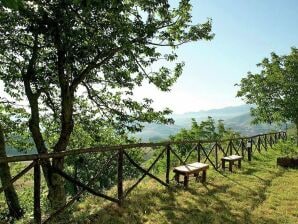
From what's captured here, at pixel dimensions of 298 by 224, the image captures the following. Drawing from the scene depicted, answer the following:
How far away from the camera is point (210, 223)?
884 cm

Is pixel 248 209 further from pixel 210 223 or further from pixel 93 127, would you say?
pixel 93 127

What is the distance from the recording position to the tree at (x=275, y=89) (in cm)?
3542

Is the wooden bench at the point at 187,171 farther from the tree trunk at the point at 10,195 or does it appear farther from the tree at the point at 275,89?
the tree at the point at 275,89

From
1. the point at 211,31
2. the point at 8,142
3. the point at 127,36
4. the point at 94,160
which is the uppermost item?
the point at 211,31

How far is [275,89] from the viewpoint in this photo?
37.5m

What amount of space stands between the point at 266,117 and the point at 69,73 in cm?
2872

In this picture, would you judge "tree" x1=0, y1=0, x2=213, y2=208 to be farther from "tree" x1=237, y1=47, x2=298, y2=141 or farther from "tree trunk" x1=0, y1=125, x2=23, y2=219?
"tree" x1=237, y1=47, x2=298, y2=141

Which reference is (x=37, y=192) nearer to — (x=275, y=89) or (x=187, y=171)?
(x=187, y=171)

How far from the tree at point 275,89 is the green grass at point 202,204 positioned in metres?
21.8

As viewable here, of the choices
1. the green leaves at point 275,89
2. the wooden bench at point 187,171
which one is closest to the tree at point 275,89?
the green leaves at point 275,89

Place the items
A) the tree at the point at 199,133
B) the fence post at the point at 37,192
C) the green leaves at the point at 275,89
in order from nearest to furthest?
the fence post at the point at 37,192, the green leaves at the point at 275,89, the tree at the point at 199,133

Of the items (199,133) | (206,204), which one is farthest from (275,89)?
(206,204)

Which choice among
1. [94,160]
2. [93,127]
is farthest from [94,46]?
[94,160]

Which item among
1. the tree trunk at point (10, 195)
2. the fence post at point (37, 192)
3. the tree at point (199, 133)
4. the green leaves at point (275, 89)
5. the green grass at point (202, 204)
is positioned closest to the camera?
the fence post at point (37, 192)
